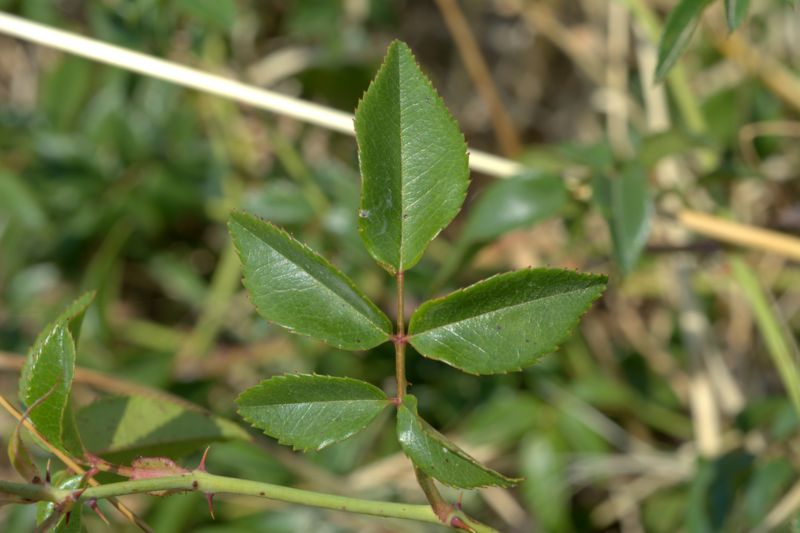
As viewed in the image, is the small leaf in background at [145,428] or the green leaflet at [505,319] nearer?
the green leaflet at [505,319]

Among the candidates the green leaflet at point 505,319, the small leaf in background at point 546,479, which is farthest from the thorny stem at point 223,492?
the small leaf in background at point 546,479

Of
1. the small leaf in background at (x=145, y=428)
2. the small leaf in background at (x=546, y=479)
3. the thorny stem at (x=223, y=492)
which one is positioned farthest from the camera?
the small leaf in background at (x=546, y=479)

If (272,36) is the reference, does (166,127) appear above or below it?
below

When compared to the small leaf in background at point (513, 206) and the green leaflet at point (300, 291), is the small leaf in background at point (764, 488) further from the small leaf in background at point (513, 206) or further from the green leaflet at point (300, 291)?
the green leaflet at point (300, 291)

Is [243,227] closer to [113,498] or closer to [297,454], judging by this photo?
[113,498]

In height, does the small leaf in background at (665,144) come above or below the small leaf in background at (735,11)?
below

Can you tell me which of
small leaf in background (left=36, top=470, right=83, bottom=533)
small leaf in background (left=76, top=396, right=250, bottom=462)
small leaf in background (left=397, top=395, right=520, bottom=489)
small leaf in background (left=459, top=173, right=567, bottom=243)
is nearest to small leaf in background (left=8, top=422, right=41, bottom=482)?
small leaf in background (left=36, top=470, right=83, bottom=533)

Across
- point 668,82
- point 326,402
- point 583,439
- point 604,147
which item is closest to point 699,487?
point 583,439

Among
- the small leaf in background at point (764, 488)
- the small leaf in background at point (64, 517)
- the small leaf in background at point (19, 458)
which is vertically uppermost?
the small leaf in background at point (19, 458)
